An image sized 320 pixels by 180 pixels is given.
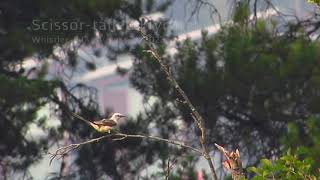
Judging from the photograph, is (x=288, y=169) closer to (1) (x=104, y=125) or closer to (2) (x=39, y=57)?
(1) (x=104, y=125)

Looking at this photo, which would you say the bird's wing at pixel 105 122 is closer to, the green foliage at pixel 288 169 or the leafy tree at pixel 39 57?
the green foliage at pixel 288 169

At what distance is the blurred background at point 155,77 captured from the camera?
6.41 meters

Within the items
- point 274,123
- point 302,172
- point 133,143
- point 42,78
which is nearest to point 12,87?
point 42,78

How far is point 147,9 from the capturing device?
24.2ft

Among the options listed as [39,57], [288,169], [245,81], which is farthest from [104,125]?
[245,81]

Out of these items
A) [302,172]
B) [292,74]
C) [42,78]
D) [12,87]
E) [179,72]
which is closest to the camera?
[302,172]

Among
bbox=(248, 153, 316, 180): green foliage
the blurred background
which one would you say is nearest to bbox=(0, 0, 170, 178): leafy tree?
the blurred background

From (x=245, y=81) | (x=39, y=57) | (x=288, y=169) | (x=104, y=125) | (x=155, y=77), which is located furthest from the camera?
(x=155, y=77)

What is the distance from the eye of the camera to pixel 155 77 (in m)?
7.34

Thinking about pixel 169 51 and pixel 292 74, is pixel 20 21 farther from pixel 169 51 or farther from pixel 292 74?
pixel 292 74

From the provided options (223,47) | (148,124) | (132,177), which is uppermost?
(223,47)

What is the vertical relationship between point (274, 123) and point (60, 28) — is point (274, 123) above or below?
below

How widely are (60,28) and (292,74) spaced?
183 centimetres

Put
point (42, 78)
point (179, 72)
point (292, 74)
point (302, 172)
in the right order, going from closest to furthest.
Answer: point (302, 172), point (42, 78), point (292, 74), point (179, 72)
